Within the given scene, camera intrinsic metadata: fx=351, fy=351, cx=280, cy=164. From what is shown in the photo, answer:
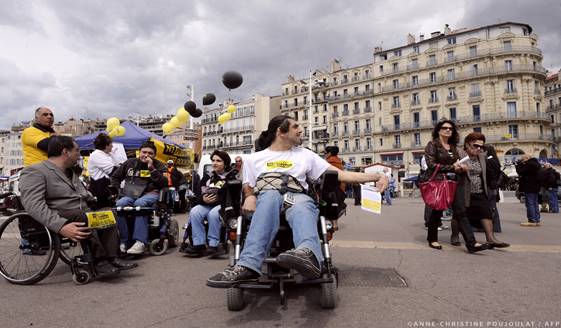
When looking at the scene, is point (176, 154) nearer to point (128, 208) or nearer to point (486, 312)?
point (128, 208)

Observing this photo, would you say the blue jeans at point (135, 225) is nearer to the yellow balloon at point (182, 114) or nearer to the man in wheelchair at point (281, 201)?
the man in wheelchair at point (281, 201)

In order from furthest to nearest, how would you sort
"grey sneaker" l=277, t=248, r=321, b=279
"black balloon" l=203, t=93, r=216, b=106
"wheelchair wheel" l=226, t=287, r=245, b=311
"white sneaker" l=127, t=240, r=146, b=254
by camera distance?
"black balloon" l=203, t=93, r=216, b=106 < "white sneaker" l=127, t=240, r=146, b=254 < "wheelchair wheel" l=226, t=287, r=245, b=311 < "grey sneaker" l=277, t=248, r=321, b=279

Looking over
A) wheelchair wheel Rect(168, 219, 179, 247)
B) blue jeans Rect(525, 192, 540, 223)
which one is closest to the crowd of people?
wheelchair wheel Rect(168, 219, 179, 247)

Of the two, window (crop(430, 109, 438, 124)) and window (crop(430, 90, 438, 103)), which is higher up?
window (crop(430, 90, 438, 103))

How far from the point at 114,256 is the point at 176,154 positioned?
9.45m

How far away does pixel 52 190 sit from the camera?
3.37 metres

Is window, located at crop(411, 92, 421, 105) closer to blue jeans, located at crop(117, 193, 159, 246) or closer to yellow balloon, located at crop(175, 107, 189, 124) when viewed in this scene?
yellow balloon, located at crop(175, 107, 189, 124)

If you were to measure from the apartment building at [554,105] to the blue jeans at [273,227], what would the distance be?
77.7 meters

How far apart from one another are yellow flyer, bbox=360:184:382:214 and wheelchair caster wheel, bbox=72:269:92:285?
Answer: 2730 millimetres

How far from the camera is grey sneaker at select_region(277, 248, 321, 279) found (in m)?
2.28

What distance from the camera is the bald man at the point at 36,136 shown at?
15.4 ft

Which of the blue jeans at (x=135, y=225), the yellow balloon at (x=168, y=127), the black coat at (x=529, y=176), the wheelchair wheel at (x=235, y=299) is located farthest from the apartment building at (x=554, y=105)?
the wheelchair wheel at (x=235, y=299)

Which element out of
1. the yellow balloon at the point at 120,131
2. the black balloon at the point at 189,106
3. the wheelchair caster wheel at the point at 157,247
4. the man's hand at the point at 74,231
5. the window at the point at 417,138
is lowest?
the wheelchair caster wheel at the point at 157,247

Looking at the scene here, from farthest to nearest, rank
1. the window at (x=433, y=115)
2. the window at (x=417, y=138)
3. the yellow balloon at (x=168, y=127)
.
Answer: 1. the window at (x=417, y=138)
2. the window at (x=433, y=115)
3. the yellow balloon at (x=168, y=127)
